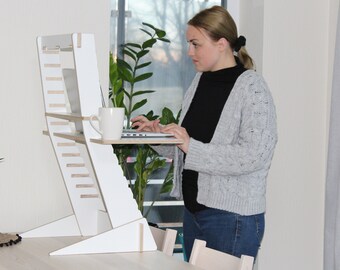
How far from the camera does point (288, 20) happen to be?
145 inches

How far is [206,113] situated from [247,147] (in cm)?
26

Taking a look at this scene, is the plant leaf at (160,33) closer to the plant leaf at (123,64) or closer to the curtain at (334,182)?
the plant leaf at (123,64)

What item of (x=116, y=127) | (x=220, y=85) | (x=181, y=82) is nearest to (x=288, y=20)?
(x=181, y=82)

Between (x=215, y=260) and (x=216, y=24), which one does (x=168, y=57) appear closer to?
(x=216, y=24)

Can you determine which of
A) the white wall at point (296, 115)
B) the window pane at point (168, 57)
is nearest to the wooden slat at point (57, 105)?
the window pane at point (168, 57)

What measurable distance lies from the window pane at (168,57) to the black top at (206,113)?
3.09 feet

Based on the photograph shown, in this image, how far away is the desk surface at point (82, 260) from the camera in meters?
2.31

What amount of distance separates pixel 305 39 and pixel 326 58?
0.14 metres

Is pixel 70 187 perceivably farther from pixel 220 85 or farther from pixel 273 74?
pixel 273 74

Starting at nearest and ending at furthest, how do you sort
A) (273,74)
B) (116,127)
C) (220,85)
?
(116,127), (220,85), (273,74)

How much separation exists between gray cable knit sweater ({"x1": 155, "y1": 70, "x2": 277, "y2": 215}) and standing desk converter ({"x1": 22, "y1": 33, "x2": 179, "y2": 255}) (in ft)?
0.65

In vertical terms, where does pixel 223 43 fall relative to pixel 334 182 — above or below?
above

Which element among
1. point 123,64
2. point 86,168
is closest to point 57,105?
point 86,168

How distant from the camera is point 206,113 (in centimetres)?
288
